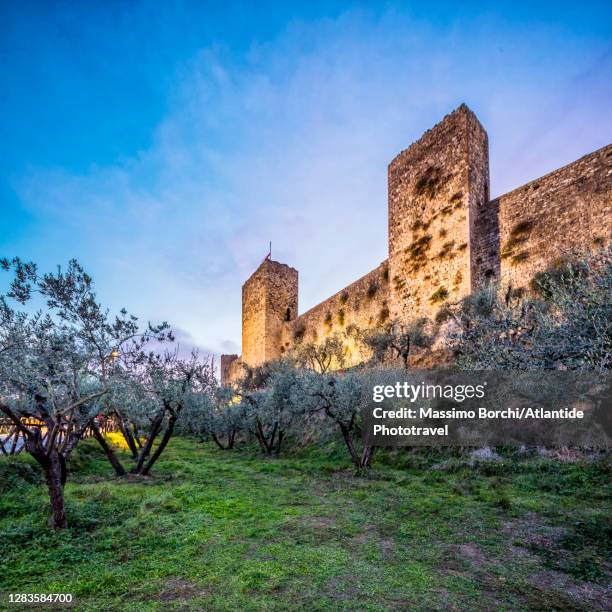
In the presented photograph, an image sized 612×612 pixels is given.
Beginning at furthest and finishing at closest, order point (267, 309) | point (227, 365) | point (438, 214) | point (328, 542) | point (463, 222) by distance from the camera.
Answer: point (227, 365), point (267, 309), point (438, 214), point (463, 222), point (328, 542)

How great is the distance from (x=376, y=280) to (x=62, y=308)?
20474 mm

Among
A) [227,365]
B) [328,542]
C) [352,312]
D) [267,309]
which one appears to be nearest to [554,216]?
[328,542]

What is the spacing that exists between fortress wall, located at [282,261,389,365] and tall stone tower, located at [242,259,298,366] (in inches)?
137

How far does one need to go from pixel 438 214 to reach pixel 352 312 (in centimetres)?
1017

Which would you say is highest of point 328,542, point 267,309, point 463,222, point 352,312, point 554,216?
point 463,222

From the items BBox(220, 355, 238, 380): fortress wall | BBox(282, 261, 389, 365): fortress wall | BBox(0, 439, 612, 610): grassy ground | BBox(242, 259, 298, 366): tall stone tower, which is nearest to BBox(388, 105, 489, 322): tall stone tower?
BBox(282, 261, 389, 365): fortress wall

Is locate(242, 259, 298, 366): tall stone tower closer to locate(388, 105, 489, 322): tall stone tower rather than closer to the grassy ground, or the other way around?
locate(388, 105, 489, 322): tall stone tower

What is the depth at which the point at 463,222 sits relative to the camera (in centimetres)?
1717

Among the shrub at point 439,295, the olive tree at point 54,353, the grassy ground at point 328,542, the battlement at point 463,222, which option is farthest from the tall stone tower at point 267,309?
the olive tree at point 54,353

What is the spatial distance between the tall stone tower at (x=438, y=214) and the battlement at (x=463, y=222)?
45mm

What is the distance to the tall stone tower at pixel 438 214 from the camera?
56.5ft

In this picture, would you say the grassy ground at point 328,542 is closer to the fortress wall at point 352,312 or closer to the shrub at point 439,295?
the shrub at point 439,295

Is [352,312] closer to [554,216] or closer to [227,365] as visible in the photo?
[554,216]

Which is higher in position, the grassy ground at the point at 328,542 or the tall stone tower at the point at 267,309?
the tall stone tower at the point at 267,309
